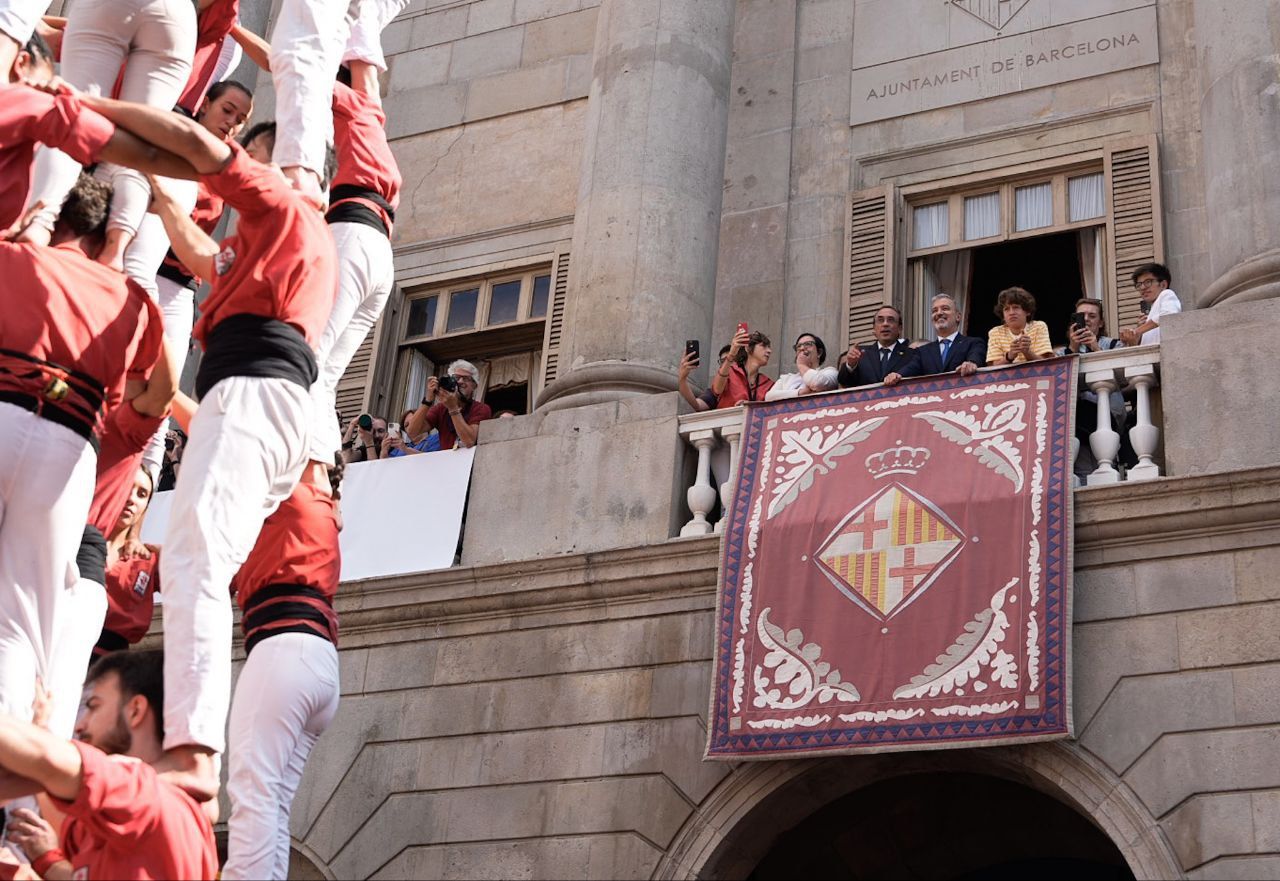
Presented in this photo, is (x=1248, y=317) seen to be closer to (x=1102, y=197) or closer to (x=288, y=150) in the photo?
(x=1102, y=197)

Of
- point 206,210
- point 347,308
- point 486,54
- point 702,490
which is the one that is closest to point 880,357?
point 702,490

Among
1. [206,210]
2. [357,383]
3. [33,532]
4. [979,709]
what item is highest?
[357,383]

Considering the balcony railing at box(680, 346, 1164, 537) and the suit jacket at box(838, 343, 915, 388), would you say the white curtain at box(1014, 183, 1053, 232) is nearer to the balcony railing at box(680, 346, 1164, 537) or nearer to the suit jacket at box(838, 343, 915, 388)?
the suit jacket at box(838, 343, 915, 388)

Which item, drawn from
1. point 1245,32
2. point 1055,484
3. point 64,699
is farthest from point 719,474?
point 64,699

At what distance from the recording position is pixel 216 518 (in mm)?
6801

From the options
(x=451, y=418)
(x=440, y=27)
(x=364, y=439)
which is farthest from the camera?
(x=440, y=27)

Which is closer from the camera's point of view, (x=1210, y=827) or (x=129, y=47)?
(x=129, y=47)

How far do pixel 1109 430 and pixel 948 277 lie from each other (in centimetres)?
477

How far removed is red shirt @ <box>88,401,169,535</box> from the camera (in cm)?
806

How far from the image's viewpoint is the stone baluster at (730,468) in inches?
490

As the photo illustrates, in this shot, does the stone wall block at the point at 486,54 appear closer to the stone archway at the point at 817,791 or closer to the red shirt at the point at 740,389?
the red shirt at the point at 740,389

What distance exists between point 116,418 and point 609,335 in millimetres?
6513

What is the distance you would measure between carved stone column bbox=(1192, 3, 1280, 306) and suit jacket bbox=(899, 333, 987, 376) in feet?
4.96

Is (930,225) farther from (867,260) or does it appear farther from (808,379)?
(808,379)
